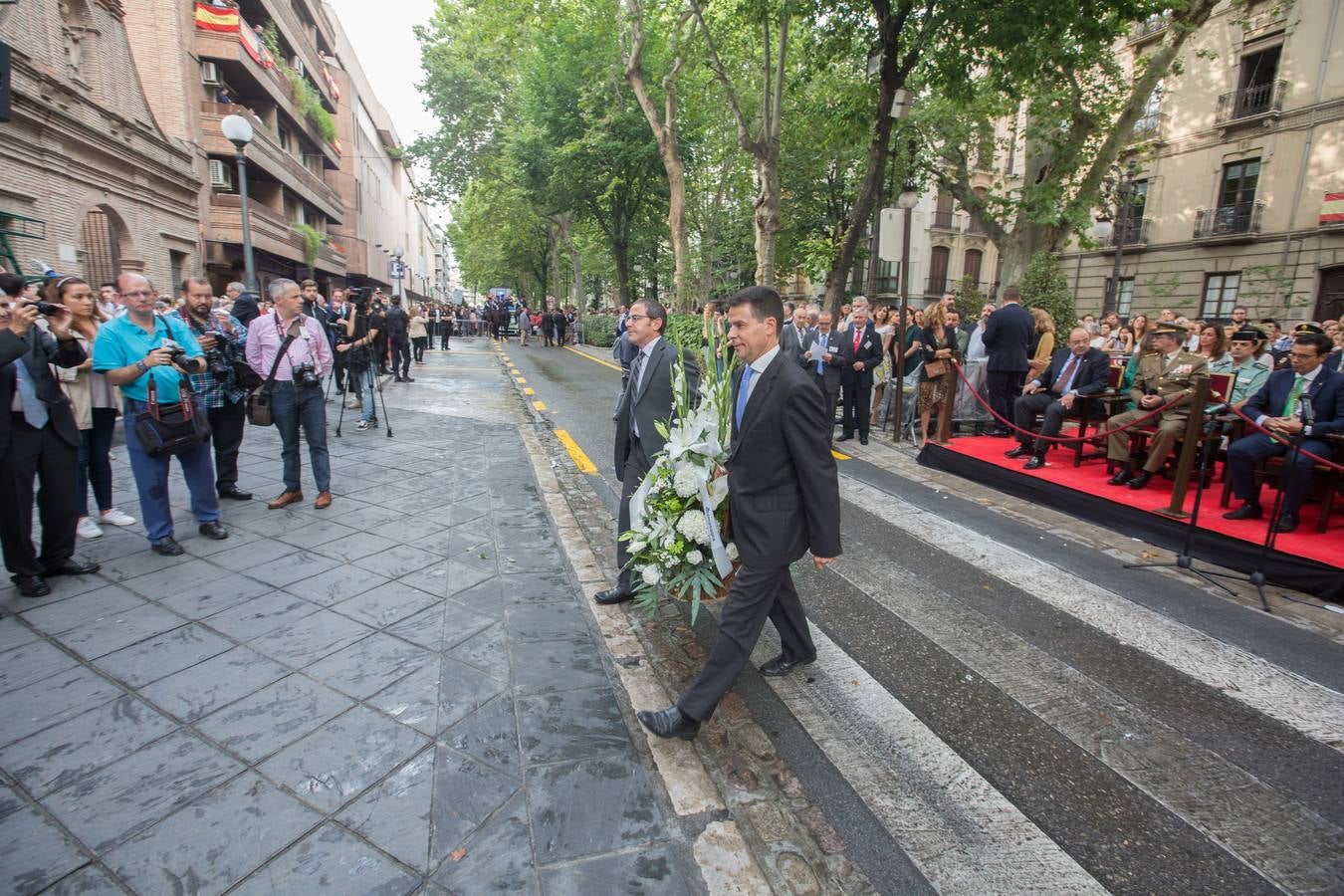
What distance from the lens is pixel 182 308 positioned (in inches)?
255

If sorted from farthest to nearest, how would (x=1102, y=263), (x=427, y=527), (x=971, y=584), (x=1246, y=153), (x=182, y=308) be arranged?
1. (x=1102, y=263)
2. (x=1246, y=153)
3. (x=182, y=308)
4. (x=427, y=527)
5. (x=971, y=584)

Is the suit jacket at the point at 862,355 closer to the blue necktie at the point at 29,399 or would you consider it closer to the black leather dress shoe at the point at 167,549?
the black leather dress shoe at the point at 167,549

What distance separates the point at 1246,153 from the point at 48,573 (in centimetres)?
3078

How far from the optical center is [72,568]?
13.9 feet

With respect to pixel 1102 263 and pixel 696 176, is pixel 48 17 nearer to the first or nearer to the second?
pixel 696 176

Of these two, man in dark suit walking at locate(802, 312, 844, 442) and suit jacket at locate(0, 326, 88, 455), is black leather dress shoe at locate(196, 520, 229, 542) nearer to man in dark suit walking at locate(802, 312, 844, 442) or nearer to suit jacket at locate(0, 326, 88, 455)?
suit jacket at locate(0, 326, 88, 455)

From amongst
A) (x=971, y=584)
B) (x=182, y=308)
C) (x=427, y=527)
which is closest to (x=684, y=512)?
(x=971, y=584)

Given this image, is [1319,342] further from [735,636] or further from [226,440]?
[226,440]

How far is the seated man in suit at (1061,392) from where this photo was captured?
7656 mm

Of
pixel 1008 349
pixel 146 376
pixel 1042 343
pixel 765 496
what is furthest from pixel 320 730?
pixel 1042 343

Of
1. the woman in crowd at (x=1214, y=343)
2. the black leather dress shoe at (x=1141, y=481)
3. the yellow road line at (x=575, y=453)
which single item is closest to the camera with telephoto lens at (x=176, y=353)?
the yellow road line at (x=575, y=453)

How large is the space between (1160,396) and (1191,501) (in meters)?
1.30

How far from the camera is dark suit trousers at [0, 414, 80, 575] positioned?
388 cm

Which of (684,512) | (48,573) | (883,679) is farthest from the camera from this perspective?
(48,573)
